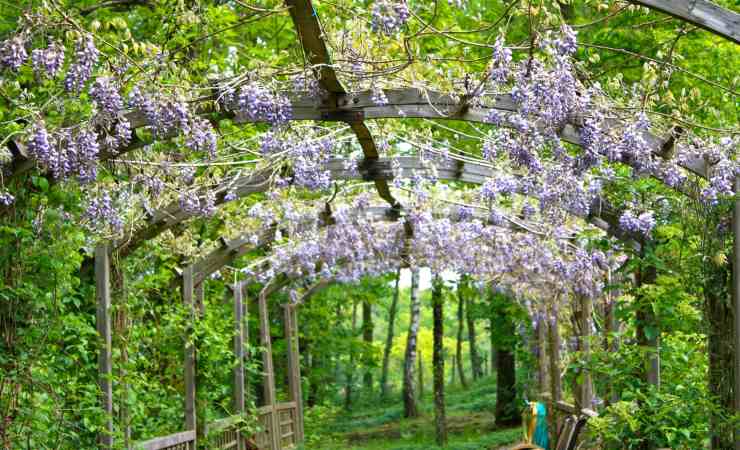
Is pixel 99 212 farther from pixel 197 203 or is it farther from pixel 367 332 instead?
pixel 367 332

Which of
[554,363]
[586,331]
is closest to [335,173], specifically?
[586,331]

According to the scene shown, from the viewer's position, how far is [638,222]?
6.70 m

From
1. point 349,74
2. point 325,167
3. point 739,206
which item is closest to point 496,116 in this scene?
point 349,74

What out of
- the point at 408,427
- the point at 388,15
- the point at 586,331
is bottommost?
the point at 408,427

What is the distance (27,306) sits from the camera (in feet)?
17.6

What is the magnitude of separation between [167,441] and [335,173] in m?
2.47

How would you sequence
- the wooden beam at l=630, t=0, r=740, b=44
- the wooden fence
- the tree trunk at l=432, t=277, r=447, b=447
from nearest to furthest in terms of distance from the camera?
the wooden beam at l=630, t=0, r=740, b=44
the wooden fence
the tree trunk at l=432, t=277, r=447, b=447

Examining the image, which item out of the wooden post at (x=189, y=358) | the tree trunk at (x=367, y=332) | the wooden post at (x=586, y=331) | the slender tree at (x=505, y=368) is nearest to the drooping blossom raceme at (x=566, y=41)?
the wooden post at (x=189, y=358)

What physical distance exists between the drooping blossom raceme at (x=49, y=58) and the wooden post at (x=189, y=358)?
4147mm

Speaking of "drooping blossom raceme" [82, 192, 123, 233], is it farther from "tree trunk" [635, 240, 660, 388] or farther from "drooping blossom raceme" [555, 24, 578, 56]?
"tree trunk" [635, 240, 660, 388]

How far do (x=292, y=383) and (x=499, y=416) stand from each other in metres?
4.27

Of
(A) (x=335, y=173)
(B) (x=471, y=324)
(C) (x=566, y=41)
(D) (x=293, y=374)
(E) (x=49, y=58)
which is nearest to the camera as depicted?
(E) (x=49, y=58)

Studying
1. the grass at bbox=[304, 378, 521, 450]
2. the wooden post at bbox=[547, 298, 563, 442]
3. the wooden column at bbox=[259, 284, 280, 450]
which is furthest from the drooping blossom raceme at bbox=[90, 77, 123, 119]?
the grass at bbox=[304, 378, 521, 450]

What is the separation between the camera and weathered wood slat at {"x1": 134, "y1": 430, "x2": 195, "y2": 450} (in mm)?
6832
